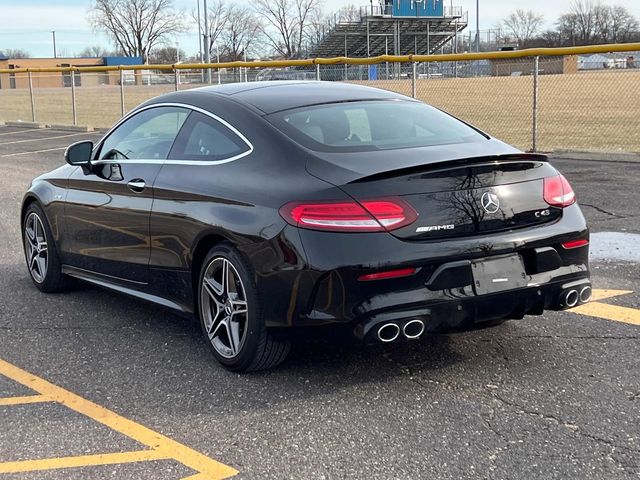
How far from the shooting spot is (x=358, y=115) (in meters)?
4.70

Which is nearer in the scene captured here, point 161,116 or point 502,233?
point 502,233

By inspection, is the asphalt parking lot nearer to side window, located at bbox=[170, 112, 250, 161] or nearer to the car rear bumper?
the car rear bumper

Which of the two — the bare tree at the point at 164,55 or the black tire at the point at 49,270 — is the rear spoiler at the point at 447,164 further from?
the bare tree at the point at 164,55

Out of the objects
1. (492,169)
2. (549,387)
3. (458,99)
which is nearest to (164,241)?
(492,169)

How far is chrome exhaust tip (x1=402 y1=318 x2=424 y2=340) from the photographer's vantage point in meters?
3.77

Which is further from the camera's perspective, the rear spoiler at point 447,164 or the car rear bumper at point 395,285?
the rear spoiler at point 447,164

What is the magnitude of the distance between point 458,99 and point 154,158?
752 inches

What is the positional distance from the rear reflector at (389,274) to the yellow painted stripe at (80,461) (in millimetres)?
1163

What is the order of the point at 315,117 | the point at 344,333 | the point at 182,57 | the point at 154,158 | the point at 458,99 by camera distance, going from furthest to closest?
1. the point at 182,57
2. the point at 458,99
3. the point at 154,158
4. the point at 315,117
5. the point at 344,333

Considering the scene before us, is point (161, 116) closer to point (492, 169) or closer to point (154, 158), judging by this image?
point (154, 158)

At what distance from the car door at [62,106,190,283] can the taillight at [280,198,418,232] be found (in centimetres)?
142

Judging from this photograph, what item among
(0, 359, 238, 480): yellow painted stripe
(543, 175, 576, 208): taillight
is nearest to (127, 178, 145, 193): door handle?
(0, 359, 238, 480): yellow painted stripe

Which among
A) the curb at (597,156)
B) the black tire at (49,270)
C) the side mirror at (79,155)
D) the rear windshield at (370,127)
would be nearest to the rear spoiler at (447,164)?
the rear windshield at (370,127)

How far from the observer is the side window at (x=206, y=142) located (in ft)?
14.7
